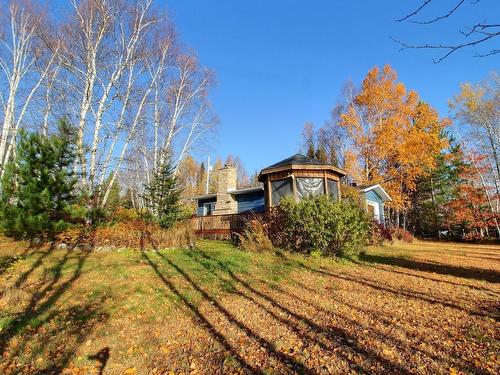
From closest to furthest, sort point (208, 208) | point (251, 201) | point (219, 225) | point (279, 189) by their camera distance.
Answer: point (279, 189), point (219, 225), point (251, 201), point (208, 208)

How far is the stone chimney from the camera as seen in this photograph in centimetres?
2162

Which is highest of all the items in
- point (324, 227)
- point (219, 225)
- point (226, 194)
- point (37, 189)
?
point (226, 194)

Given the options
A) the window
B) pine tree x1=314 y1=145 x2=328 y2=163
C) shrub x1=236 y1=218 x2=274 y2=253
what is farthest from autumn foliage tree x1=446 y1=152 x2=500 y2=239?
shrub x1=236 y1=218 x2=274 y2=253

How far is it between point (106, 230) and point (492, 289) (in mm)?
10870

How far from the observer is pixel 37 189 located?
9.14 metres

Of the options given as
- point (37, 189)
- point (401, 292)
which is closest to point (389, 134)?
point (401, 292)

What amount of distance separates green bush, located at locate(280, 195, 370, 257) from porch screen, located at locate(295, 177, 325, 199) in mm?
2571

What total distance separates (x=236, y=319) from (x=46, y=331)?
2550 millimetres

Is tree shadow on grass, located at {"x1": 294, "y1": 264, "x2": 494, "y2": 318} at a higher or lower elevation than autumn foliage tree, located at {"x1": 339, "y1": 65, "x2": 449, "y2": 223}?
lower

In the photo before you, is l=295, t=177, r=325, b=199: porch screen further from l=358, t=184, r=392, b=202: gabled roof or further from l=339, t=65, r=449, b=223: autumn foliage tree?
l=339, t=65, r=449, b=223: autumn foliage tree

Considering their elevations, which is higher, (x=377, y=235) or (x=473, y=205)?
(x=473, y=205)

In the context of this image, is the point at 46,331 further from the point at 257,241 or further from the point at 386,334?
the point at 257,241

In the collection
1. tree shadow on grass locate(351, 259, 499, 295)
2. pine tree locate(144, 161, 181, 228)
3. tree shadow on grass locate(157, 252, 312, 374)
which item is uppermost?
pine tree locate(144, 161, 181, 228)

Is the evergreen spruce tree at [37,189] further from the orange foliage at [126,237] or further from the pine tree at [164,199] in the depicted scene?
the pine tree at [164,199]
